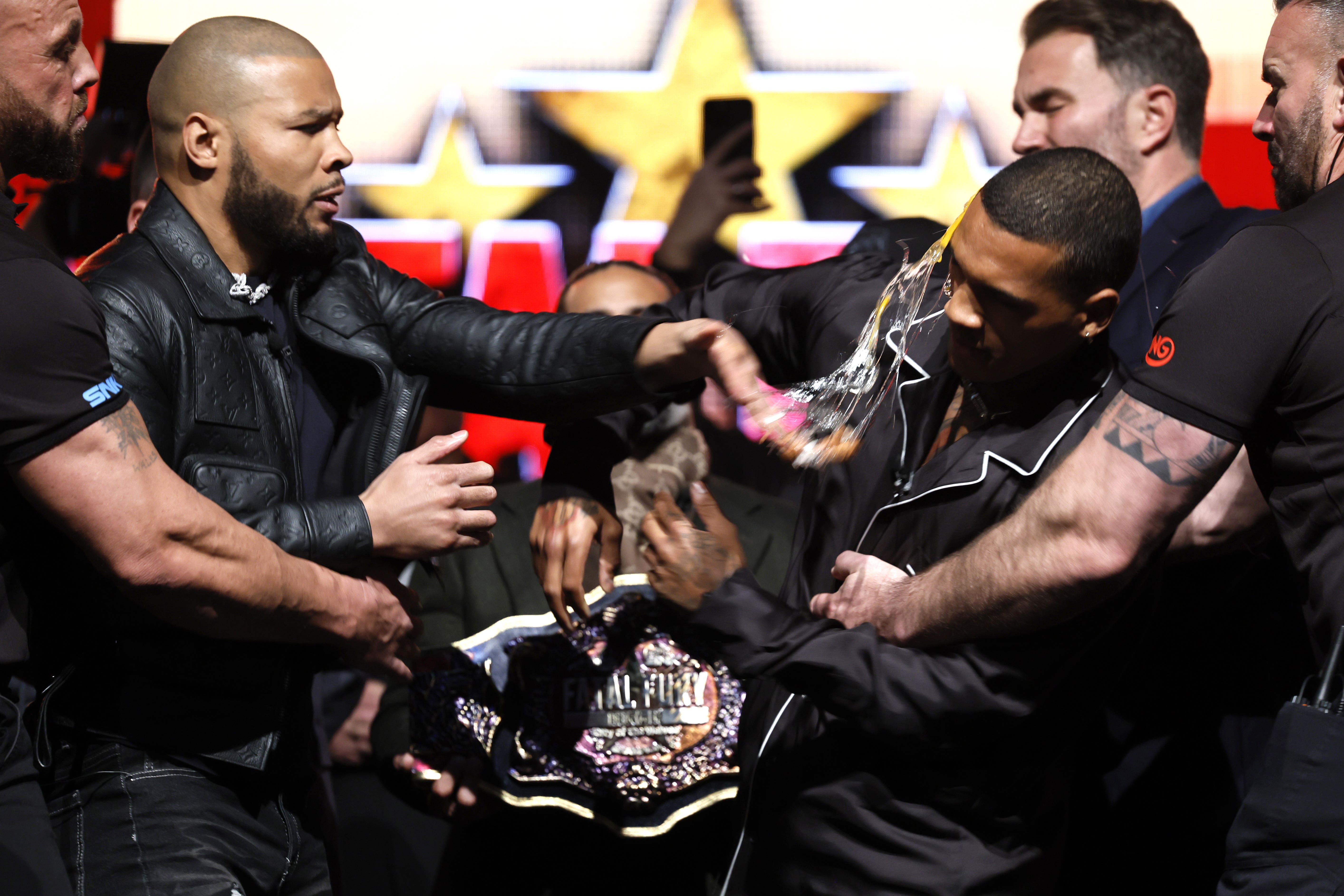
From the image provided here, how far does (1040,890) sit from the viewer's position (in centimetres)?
205

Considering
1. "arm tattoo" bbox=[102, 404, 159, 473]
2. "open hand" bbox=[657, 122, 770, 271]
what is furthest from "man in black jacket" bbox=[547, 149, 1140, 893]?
"open hand" bbox=[657, 122, 770, 271]

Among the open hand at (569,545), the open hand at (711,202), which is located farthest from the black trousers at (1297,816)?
the open hand at (711,202)

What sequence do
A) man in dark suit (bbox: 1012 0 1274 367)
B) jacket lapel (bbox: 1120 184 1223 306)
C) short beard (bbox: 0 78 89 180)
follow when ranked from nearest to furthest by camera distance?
1. short beard (bbox: 0 78 89 180)
2. jacket lapel (bbox: 1120 184 1223 306)
3. man in dark suit (bbox: 1012 0 1274 367)

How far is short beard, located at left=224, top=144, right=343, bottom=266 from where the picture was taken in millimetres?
2139

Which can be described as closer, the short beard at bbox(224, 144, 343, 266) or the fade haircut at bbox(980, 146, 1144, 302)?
the fade haircut at bbox(980, 146, 1144, 302)

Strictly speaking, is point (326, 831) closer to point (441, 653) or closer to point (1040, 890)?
point (441, 653)

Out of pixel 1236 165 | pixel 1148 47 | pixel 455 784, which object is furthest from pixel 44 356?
pixel 1236 165

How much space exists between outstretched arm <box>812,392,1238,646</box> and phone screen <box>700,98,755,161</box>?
2.25 metres

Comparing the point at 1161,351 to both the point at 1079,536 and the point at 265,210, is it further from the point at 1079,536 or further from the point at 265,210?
the point at 265,210

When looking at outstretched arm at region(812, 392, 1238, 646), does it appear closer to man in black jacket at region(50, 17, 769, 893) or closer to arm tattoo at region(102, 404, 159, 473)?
man in black jacket at region(50, 17, 769, 893)

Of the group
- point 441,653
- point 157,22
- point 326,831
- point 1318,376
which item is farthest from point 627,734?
point 157,22

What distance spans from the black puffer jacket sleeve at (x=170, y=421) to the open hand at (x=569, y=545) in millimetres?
369

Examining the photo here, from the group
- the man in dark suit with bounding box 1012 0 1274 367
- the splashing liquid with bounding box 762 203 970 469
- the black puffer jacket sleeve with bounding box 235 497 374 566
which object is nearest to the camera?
the black puffer jacket sleeve with bounding box 235 497 374 566

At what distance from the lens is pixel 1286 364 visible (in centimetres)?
170
